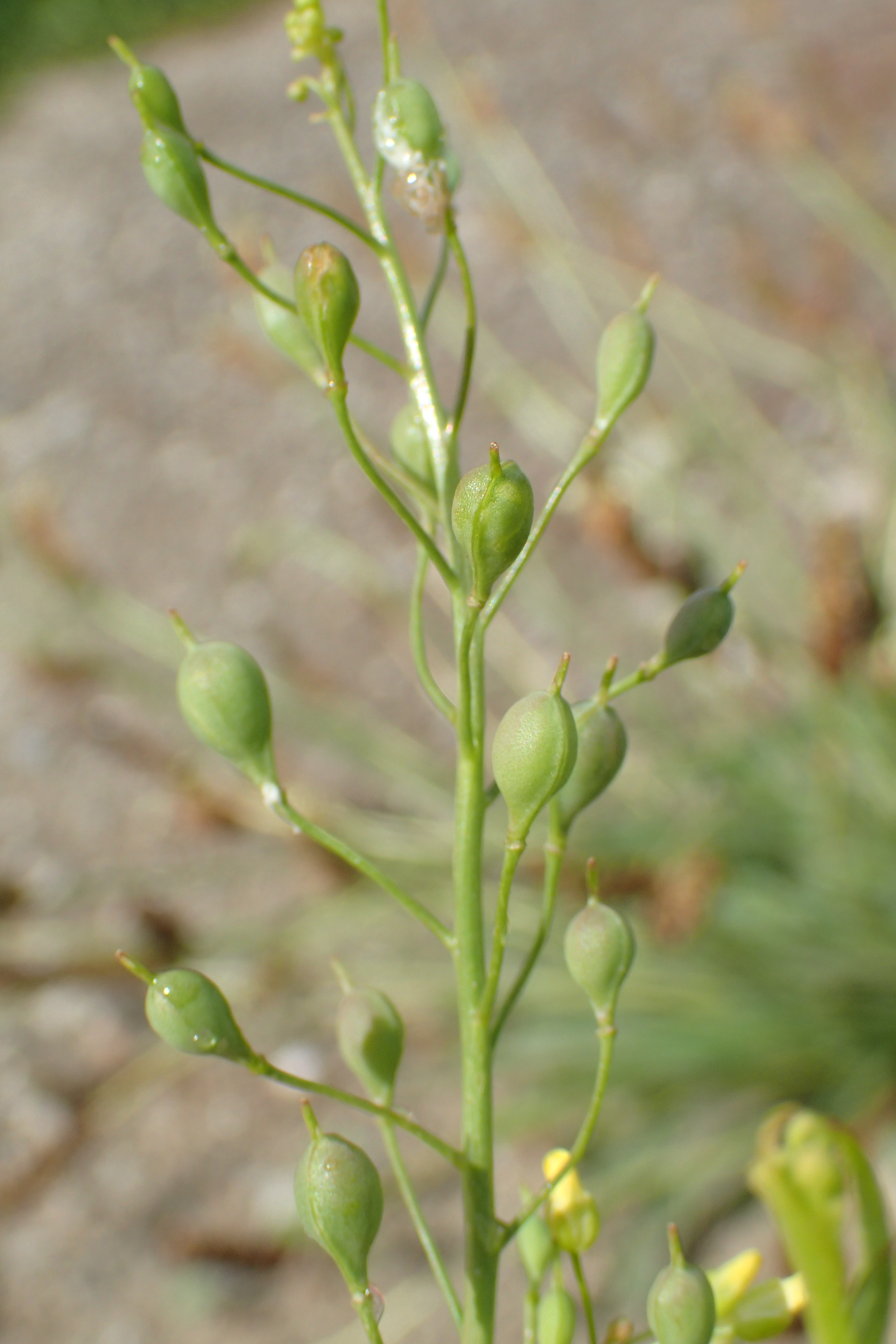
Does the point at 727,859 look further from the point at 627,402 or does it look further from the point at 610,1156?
the point at 627,402

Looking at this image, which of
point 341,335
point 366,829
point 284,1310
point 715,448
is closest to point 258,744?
point 341,335

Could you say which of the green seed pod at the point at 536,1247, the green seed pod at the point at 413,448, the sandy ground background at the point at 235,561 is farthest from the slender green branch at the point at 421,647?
the sandy ground background at the point at 235,561

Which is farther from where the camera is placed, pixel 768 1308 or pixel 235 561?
pixel 235 561

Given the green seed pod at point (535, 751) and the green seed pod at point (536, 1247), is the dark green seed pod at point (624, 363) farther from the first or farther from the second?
the green seed pod at point (536, 1247)

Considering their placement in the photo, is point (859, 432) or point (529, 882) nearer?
point (529, 882)

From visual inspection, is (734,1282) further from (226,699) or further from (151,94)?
(151,94)

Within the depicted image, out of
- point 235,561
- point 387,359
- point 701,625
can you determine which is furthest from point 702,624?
point 235,561
